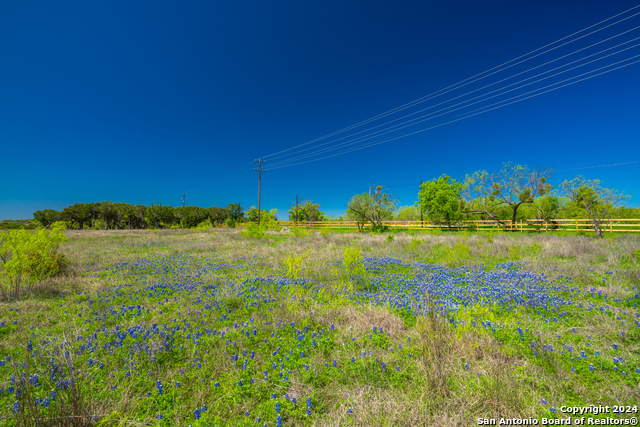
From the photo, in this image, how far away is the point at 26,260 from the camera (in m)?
6.20

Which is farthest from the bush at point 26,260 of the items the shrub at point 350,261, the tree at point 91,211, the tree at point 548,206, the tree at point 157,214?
the tree at point 91,211

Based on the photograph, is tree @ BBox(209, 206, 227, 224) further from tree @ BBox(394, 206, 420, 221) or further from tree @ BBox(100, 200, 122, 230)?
tree @ BBox(394, 206, 420, 221)

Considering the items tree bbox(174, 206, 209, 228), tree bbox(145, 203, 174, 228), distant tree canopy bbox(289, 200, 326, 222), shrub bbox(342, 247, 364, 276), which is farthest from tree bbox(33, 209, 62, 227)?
shrub bbox(342, 247, 364, 276)

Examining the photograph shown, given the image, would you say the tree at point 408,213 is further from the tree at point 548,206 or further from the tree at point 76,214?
the tree at point 76,214

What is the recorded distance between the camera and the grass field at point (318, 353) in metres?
2.29

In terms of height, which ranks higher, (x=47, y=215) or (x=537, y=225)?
(x=47, y=215)

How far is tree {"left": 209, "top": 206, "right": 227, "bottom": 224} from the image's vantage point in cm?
8841

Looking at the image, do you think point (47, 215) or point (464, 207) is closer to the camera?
point (464, 207)

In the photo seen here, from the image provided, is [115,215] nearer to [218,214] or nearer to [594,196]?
[218,214]

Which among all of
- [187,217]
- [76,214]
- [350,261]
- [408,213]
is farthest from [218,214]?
[350,261]

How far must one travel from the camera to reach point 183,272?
8391 millimetres

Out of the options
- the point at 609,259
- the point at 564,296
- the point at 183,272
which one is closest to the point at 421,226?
the point at 609,259

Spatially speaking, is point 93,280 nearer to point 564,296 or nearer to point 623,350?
point 623,350

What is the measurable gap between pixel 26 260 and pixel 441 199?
43.0m
